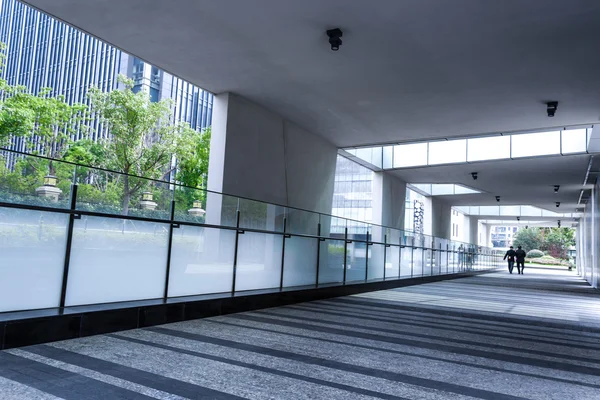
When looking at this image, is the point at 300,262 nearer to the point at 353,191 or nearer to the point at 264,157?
the point at 264,157

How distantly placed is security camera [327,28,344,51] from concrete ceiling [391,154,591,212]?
34.5 ft

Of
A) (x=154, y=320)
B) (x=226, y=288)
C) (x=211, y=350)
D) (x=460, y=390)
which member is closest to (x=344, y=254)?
(x=226, y=288)

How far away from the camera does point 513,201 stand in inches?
1045

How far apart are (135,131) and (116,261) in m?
22.4

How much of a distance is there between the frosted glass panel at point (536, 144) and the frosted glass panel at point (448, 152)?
65.5 inches

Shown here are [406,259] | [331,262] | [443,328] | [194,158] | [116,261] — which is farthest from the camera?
[194,158]

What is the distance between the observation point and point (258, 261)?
8.98m

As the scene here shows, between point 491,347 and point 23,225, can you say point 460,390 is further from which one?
point 23,225

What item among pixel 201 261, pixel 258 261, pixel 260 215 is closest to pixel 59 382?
pixel 201 261

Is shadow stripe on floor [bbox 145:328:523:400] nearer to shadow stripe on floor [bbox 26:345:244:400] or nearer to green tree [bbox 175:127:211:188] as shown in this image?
shadow stripe on floor [bbox 26:345:244:400]

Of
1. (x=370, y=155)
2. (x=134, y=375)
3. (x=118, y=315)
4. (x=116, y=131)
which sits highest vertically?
(x=116, y=131)

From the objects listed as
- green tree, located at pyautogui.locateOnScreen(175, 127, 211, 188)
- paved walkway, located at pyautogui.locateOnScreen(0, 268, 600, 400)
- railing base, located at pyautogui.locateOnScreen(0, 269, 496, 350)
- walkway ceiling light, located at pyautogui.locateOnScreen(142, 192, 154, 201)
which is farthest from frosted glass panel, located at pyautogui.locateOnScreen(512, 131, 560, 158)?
green tree, located at pyautogui.locateOnScreen(175, 127, 211, 188)

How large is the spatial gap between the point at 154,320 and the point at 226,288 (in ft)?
6.28

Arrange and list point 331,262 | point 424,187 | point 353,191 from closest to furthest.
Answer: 1. point 331,262
2. point 353,191
3. point 424,187
